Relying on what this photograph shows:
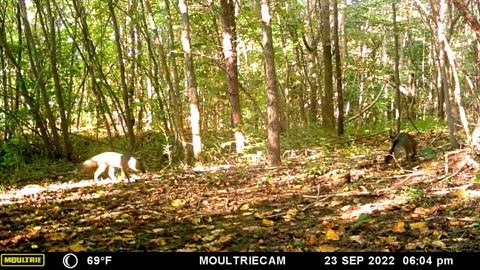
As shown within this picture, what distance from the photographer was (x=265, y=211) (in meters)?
6.25

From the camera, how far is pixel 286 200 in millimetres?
6797

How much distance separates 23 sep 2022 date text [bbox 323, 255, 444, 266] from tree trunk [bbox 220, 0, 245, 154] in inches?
285

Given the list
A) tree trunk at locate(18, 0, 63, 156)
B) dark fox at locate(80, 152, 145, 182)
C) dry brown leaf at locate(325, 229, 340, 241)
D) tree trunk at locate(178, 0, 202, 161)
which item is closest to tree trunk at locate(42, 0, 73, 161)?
tree trunk at locate(18, 0, 63, 156)

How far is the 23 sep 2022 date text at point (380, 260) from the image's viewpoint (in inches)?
158

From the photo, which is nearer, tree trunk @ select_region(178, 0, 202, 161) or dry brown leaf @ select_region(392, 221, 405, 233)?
dry brown leaf @ select_region(392, 221, 405, 233)

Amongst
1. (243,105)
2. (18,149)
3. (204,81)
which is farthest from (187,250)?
(243,105)

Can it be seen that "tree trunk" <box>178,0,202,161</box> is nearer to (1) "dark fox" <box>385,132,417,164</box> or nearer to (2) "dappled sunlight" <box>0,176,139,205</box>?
(2) "dappled sunlight" <box>0,176,139,205</box>

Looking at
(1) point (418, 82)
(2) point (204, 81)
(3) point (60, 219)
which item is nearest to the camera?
(3) point (60, 219)

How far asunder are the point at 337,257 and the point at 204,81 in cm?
1200

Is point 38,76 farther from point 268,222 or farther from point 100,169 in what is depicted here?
point 268,222

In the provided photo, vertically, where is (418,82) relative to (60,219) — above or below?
above

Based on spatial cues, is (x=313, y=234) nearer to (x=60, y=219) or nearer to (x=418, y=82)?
(x=60, y=219)

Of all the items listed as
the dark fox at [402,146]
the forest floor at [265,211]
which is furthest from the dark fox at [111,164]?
the dark fox at [402,146]

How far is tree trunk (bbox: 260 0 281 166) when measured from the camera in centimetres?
931
